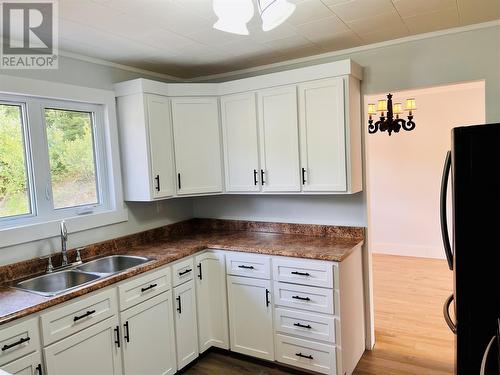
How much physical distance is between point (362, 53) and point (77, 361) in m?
2.84

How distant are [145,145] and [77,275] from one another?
1.07 metres

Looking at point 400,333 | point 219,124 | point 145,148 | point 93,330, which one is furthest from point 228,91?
point 400,333

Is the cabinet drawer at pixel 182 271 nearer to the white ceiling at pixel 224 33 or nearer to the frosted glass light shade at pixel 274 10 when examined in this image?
the white ceiling at pixel 224 33

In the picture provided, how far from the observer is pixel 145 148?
9.33ft

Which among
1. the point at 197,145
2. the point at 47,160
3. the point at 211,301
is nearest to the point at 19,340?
the point at 47,160

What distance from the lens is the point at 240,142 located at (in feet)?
10.0

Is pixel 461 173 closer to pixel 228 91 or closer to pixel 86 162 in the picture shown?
pixel 228 91

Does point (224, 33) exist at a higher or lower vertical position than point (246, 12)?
higher

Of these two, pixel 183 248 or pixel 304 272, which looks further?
pixel 183 248

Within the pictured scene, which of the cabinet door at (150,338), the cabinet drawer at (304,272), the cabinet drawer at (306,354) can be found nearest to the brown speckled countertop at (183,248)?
the cabinet drawer at (304,272)

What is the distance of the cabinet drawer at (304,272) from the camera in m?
2.41

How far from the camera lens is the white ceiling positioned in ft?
6.48

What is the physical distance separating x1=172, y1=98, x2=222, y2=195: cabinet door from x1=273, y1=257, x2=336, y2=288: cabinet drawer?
96 centimetres

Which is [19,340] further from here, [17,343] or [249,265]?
[249,265]
